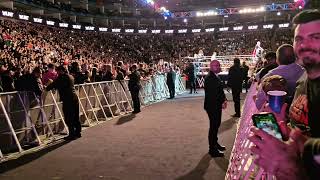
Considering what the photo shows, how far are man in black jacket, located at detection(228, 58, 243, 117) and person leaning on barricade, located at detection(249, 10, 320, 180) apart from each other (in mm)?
10967

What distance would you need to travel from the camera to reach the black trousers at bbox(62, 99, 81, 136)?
10.6 metres

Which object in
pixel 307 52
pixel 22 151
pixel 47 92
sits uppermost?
pixel 307 52

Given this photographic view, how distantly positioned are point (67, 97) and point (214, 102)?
14.2 ft

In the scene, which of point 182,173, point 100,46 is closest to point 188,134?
point 182,173

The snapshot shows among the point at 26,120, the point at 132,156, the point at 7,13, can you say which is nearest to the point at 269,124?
the point at 132,156

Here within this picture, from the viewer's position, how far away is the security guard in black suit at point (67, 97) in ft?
34.7

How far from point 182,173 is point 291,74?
2.73 m

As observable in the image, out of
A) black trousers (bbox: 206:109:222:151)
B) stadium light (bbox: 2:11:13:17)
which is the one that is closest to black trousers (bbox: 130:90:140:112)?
black trousers (bbox: 206:109:222:151)

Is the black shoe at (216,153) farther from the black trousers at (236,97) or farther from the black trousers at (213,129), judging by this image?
the black trousers at (236,97)

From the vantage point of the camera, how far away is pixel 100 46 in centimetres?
4703

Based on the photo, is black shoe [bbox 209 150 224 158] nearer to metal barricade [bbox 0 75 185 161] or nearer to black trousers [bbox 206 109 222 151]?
black trousers [bbox 206 109 222 151]

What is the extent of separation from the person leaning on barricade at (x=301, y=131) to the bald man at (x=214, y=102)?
5.64 meters

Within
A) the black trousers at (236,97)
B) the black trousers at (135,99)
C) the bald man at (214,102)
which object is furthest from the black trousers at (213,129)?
the black trousers at (135,99)

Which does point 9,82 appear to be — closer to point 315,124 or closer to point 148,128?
point 148,128
